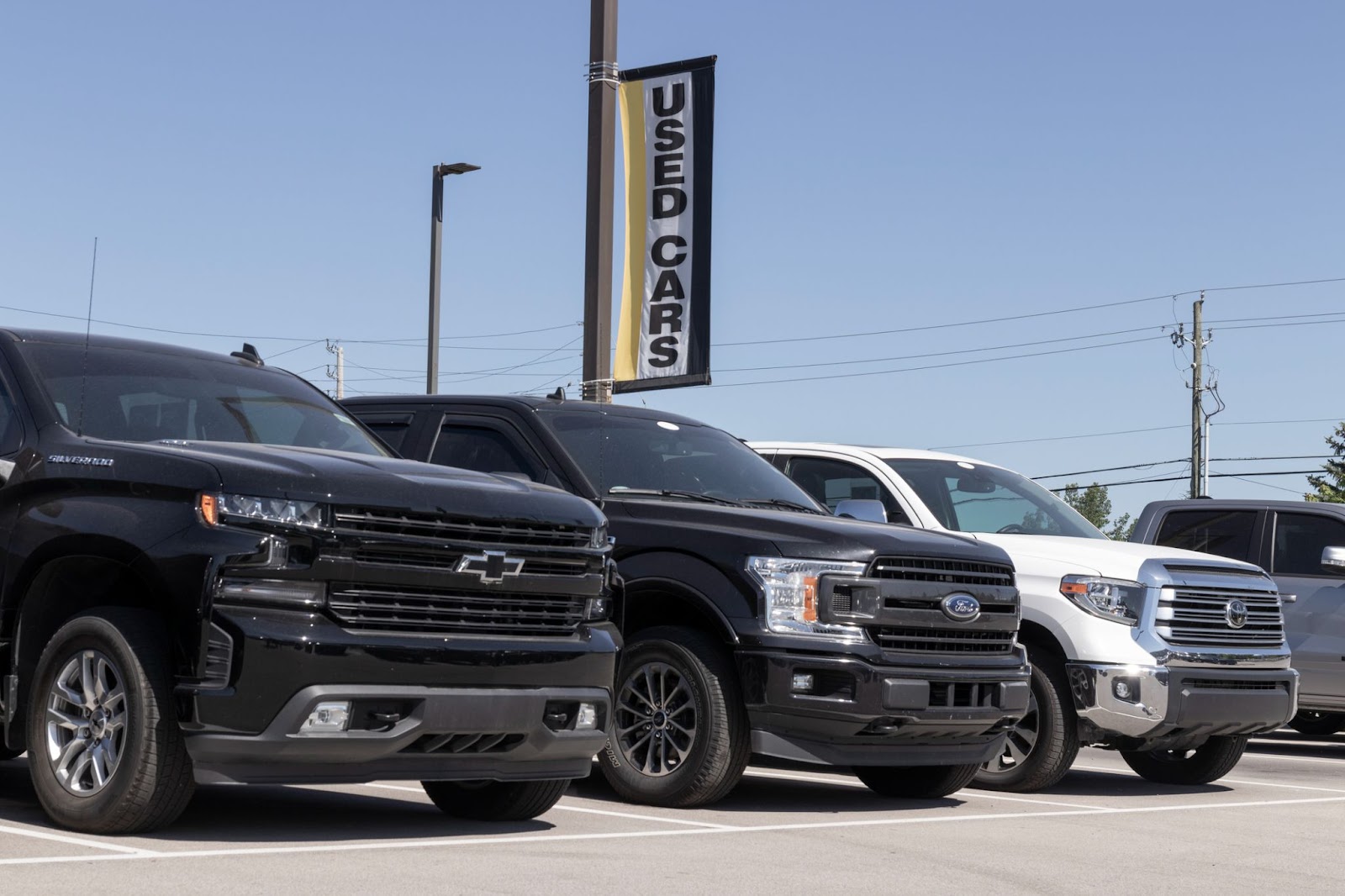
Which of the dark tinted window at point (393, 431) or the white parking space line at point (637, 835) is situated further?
the dark tinted window at point (393, 431)

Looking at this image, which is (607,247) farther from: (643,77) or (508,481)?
(508,481)

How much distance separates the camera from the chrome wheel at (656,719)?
9.38 meters

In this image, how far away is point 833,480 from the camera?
12.7 m

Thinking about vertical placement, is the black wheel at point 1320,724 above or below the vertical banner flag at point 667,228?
below

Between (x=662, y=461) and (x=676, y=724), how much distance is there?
5.50ft

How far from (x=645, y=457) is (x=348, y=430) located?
191 cm

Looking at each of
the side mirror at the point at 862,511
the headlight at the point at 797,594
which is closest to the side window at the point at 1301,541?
the side mirror at the point at 862,511

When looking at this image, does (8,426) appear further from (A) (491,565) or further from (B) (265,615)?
(A) (491,565)

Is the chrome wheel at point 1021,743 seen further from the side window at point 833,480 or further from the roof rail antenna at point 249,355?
the roof rail antenna at point 249,355

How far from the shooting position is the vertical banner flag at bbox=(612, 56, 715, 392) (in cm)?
1434

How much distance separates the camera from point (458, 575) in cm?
750

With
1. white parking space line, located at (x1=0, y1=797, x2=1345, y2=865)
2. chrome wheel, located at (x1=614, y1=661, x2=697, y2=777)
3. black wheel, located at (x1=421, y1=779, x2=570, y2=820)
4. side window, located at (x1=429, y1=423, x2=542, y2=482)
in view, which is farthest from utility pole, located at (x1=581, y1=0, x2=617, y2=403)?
black wheel, located at (x1=421, y1=779, x2=570, y2=820)

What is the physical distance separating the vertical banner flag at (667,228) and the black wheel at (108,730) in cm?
730

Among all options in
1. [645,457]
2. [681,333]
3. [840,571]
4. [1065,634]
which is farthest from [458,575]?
[681,333]
